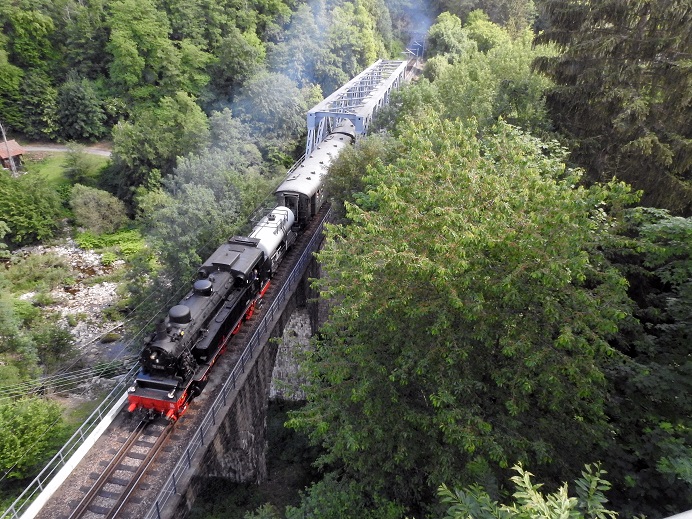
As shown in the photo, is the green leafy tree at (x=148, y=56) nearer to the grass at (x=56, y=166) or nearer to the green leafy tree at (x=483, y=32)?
the grass at (x=56, y=166)

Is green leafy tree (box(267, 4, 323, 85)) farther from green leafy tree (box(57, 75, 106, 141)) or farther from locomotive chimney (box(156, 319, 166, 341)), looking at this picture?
locomotive chimney (box(156, 319, 166, 341))

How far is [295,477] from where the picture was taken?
18094 mm

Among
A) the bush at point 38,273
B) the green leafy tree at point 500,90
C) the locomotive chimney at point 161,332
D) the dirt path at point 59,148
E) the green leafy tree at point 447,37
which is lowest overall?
the bush at point 38,273

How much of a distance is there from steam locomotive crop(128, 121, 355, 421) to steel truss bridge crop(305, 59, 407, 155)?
31.3ft

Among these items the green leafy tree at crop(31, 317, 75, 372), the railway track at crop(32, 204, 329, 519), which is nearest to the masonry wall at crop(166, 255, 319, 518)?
the railway track at crop(32, 204, 329, 519)

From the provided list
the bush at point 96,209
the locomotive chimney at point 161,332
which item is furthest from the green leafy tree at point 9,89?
the locomotive chimney at point 161,332

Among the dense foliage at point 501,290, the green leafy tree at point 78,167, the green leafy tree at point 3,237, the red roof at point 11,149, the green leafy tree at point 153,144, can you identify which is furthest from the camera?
the green leafy tree at point 78,167

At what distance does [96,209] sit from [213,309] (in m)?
28.1

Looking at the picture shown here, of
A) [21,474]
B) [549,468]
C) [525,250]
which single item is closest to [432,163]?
[525,250]

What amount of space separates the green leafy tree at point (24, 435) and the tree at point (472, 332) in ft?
34.7

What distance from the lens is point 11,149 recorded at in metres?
40.3

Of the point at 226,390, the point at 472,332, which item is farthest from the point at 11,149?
the point at 472,332

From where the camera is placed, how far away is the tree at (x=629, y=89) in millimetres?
13633

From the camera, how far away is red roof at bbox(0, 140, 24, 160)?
3950 cm
